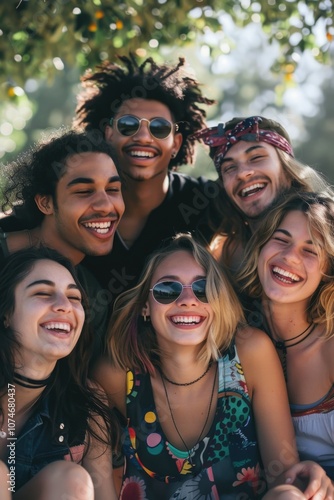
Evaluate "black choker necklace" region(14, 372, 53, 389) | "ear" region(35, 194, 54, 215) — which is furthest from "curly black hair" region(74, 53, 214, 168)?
"black choker necklace" region(14, 372, 53, 389)

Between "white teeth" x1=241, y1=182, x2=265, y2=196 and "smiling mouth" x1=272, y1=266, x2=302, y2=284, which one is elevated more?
"white teeth" x1=241, y1=182, x2=265, y2=196

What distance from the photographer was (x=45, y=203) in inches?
196

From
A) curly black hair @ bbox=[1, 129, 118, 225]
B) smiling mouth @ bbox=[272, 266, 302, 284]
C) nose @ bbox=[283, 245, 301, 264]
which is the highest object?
curly black hair @ bbox=[1, 129, 118, 225]

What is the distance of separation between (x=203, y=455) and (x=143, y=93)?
2.61 metres

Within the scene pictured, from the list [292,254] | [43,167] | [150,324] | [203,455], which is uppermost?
[43,167]

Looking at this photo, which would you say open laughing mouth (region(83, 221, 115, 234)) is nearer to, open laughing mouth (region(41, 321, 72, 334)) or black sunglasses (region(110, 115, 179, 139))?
black sunglasses (region(110, 115, 179, 139))

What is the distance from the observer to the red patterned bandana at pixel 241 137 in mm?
5109

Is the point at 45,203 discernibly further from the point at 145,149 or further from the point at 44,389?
the point at 44,389

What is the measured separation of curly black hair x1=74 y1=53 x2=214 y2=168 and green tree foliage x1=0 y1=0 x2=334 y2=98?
0.29m

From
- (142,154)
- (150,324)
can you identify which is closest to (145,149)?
(142,154)

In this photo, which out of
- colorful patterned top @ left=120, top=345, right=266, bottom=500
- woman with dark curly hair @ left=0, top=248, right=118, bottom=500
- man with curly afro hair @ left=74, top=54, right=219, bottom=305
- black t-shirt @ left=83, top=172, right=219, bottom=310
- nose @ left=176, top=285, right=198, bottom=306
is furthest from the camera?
man with curly afro hair @ left=74, top=54, right=219, bottom=305

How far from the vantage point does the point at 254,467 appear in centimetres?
407

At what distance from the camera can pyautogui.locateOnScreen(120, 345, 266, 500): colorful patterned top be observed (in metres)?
4.02

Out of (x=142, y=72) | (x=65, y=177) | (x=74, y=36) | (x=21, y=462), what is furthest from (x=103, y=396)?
(x=74, y=36)
